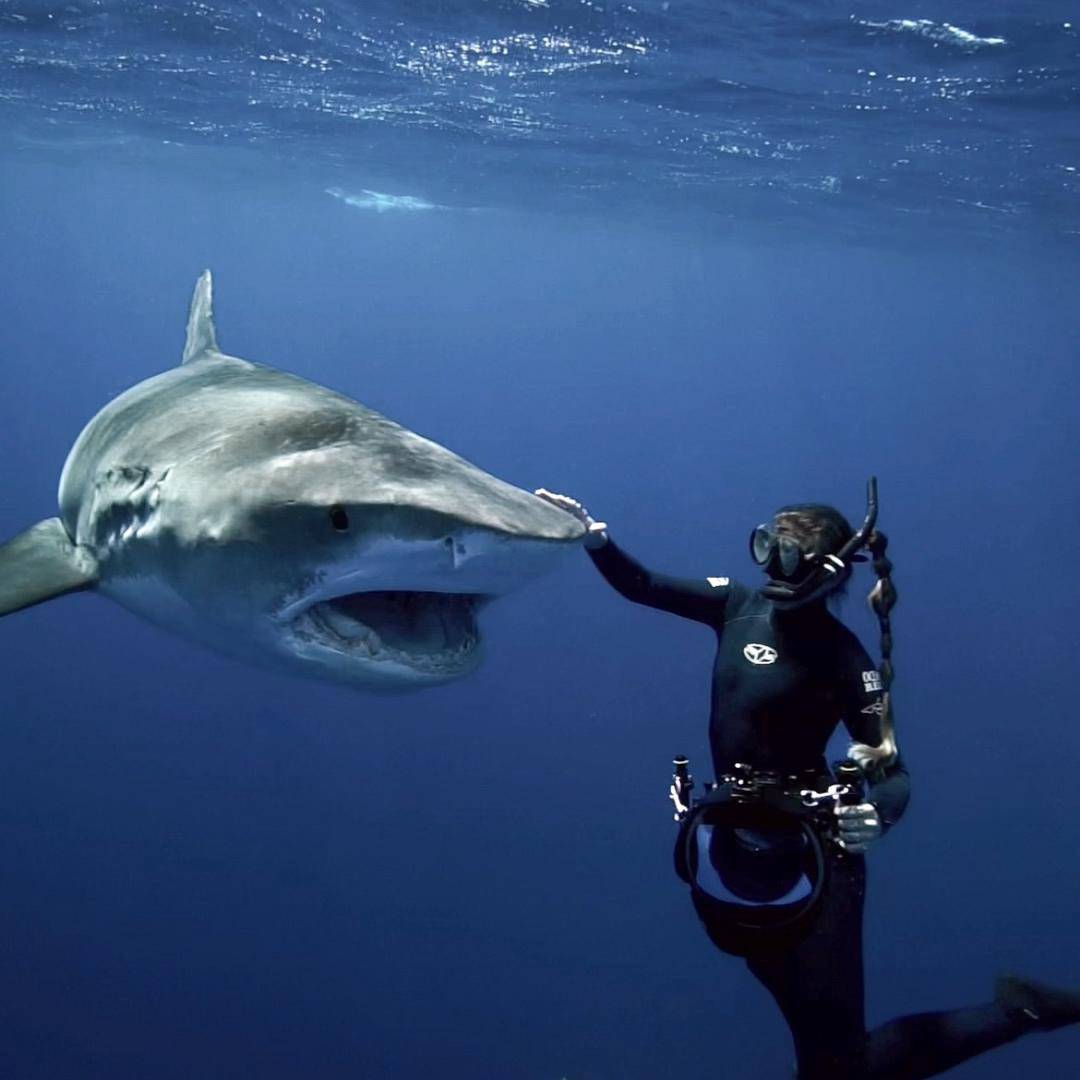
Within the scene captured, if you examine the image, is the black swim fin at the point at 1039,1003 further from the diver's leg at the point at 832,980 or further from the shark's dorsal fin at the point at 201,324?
the shark's dorsal fin at the point at 201,324

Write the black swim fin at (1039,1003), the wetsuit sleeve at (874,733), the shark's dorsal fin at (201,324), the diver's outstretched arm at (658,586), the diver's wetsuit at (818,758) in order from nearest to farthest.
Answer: the wetsuit sleeve at (874,733) < the diver's wetsuit at (818,758) < the black swim fin at (1039,1003) < the diver's outstretched arm at (658,586) < the shark's dorsal fin at (201,324)

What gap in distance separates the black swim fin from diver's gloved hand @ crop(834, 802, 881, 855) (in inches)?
79.3

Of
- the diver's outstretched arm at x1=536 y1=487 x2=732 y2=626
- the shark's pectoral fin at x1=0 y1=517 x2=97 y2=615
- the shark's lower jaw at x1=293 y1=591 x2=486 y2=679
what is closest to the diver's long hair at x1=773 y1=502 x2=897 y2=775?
the diver's outstretched arm at x1=536 y1=487 x2=732 y2=626

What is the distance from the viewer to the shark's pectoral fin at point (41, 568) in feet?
15.1

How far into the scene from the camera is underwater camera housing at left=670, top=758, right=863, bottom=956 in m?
4.52

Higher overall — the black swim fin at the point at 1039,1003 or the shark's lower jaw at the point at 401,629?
the shark's lower jaw at the point at 401,629

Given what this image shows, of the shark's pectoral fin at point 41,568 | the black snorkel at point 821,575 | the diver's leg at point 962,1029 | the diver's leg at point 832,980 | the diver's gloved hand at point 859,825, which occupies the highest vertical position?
the black snorkel at point 821,575

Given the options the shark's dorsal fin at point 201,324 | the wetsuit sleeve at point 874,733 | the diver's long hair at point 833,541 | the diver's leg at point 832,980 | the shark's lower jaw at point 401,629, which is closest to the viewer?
the shark's lower jaw at point 401,629

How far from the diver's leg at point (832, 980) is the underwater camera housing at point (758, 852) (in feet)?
1.24

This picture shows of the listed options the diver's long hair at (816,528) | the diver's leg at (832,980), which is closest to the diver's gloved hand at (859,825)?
the diver's leg at (832,980)

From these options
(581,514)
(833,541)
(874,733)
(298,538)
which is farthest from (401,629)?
(874,733)

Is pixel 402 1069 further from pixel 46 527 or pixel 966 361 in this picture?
pixel 966 361

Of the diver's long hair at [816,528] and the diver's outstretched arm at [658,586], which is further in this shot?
the diver's outstretched arm at [658,586]

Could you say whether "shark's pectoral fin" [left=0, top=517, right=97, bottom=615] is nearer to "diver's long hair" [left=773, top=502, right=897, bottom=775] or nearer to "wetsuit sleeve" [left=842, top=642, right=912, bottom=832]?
"diver's long hair" [left=773, top=502, right=897, bottom=775]
